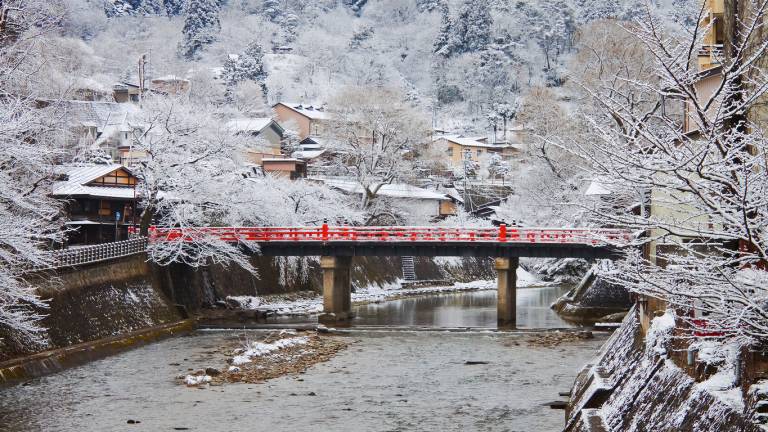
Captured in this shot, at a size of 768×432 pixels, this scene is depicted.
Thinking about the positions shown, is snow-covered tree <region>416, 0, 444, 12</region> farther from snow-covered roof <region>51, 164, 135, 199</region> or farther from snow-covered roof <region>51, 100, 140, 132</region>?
snow-covered roof <region>51, 164, 135, 199</region>

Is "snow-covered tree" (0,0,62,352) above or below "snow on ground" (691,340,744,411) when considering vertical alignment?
above

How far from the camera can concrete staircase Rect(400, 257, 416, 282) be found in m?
54.5

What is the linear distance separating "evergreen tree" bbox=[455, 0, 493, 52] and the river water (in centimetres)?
9604

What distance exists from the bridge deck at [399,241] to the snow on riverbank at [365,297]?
3.42 meters

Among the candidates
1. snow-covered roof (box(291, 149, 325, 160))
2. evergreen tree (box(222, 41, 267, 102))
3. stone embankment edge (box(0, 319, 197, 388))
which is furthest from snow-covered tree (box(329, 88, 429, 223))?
evergreen tree (box(222, 41, 267, 102))

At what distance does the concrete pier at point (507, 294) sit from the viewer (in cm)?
3700

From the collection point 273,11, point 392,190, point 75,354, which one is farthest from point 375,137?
point 273,11

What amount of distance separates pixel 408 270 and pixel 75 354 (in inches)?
1217

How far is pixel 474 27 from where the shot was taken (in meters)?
123

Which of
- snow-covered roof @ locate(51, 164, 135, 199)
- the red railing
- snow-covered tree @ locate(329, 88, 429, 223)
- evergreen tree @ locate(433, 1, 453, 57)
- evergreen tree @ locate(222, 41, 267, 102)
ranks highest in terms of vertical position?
evergreen tree @ locate(433, 1, 453, 57)

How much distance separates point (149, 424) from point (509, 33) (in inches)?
4481

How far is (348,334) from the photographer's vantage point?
33562 mm

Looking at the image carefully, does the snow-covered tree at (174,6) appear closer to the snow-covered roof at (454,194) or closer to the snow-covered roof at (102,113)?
the snow-covered roof at (102,113)

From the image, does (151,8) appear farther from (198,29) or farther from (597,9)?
(597,9)
